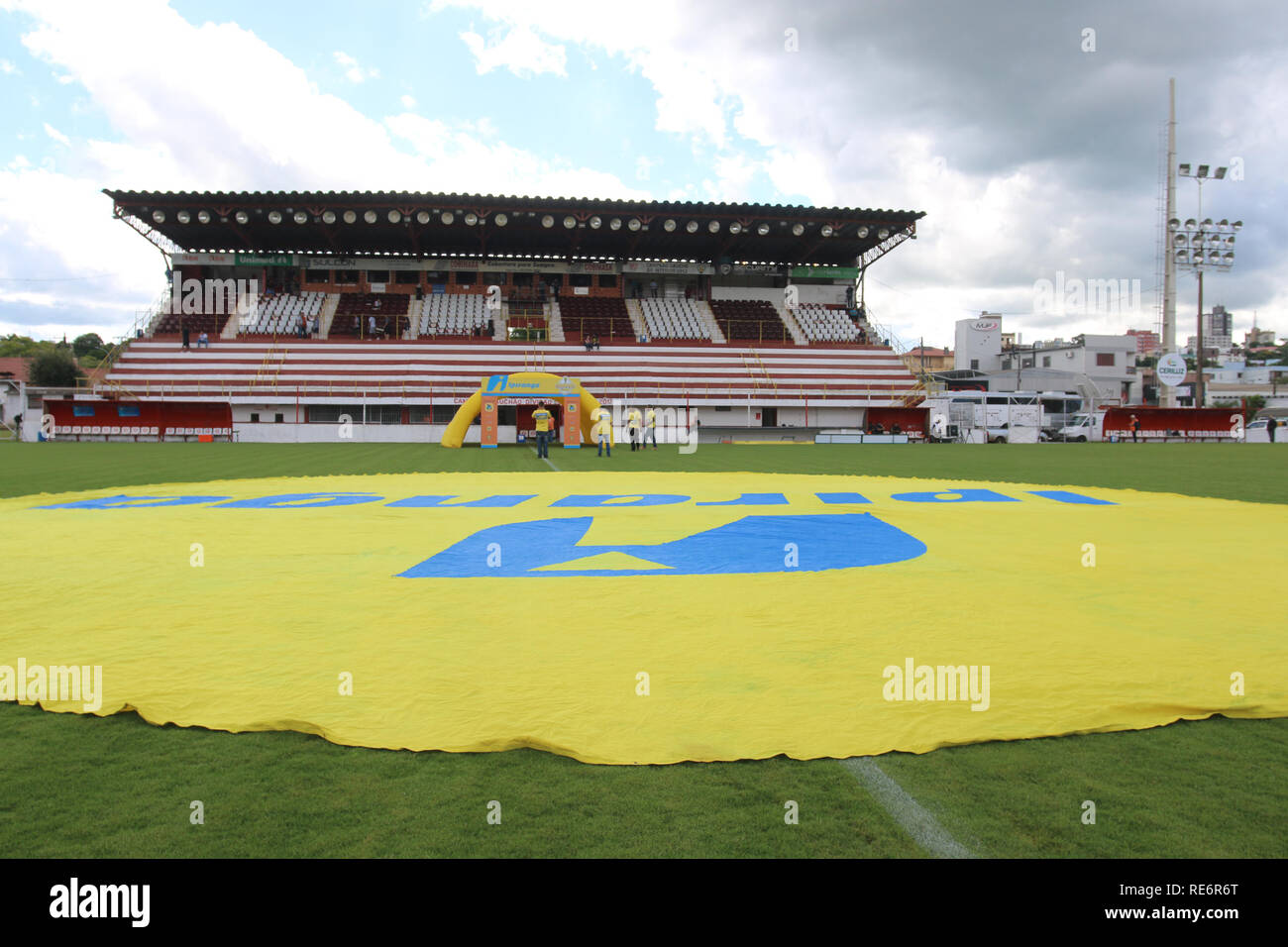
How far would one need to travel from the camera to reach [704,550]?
24.8ft

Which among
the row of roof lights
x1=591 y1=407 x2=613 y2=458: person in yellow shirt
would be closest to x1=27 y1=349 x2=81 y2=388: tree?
the row of roof lights

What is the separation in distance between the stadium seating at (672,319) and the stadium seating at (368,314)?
15705 millimetres

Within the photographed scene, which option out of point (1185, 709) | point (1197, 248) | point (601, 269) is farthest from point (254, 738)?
point (1197, 248)

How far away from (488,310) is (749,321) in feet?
56.4

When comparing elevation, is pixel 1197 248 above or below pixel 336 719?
above

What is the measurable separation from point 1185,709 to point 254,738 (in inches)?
154

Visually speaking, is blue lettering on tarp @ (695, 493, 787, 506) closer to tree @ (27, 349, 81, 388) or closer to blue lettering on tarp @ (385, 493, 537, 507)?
blue lettering on tarp @ (385, 493, 537, 507)

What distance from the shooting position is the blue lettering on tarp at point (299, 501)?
11.3 m

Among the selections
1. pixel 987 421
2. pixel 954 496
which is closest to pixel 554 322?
pixel 987 421

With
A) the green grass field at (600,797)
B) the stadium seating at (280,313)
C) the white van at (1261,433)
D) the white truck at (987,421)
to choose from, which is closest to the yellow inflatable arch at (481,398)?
the stadium seating at (280,313)

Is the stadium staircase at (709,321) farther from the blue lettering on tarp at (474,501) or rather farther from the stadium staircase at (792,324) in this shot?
the blue lettering on tarp at (474,501)

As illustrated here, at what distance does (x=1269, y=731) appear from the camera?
3.20 metres

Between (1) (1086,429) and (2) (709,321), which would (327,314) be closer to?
(2) (709,321)
